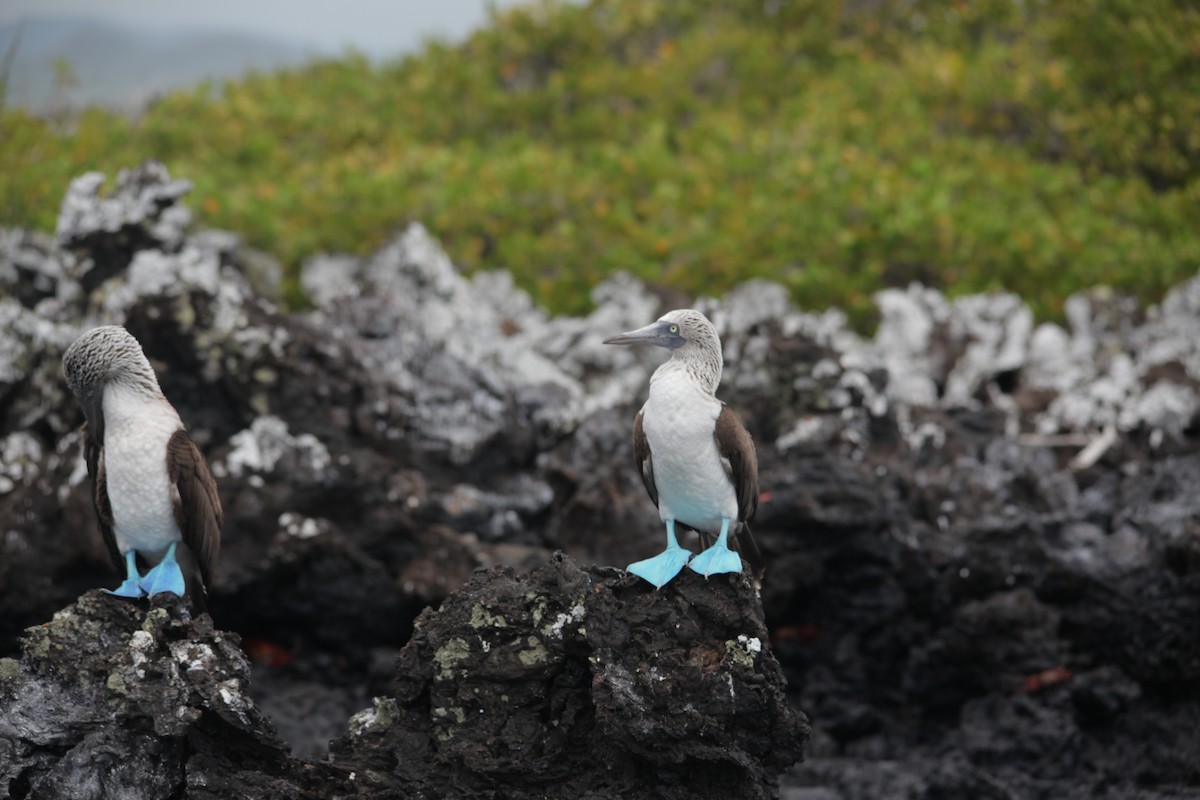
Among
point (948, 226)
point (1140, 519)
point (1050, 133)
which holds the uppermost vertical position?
point (1050, 133)

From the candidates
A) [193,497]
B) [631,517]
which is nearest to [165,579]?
[193,497]

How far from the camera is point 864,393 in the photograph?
838 cm

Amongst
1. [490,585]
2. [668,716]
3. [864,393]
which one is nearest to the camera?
[668,716]

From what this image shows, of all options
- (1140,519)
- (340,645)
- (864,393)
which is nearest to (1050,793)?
(1140,519)

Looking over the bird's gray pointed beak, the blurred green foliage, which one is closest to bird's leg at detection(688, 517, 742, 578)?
the bird's gray pointed beak

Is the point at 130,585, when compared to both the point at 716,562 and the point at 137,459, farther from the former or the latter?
the point at 716,562

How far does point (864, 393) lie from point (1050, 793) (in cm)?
283

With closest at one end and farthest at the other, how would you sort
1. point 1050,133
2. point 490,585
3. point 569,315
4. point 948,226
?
Result: point 490,585, point 569,315, point 948,226, point 1050,133

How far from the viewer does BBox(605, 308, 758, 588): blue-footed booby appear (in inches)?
197

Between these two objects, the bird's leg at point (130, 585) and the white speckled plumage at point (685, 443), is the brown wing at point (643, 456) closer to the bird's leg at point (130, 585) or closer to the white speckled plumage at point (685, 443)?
the white speckled plumage at point (685, 443)

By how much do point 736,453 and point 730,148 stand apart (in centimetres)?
1061

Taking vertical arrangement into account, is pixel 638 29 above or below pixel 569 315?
above

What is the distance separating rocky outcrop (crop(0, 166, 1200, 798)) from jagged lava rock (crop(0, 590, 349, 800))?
2300mm

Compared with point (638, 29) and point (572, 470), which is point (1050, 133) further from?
point (572, 470)
